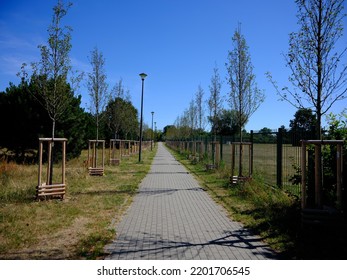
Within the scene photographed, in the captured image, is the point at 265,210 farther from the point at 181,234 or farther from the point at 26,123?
the point at 26,123

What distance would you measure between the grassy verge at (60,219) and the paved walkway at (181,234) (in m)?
0.36

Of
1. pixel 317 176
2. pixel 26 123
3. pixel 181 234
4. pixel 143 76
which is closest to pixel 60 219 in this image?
pixel 181 234

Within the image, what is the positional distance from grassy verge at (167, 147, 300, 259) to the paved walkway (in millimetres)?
261

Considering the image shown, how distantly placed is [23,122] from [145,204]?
14393mm

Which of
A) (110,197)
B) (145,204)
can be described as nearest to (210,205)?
(145,204)

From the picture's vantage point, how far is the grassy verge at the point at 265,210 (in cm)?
546

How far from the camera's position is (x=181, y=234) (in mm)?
5785

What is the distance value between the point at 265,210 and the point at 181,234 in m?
2.75

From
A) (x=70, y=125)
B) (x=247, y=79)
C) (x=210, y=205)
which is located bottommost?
(x=210, y=205)

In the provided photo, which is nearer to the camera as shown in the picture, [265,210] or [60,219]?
[60,219]

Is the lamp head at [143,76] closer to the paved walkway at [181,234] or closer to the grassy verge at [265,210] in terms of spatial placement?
the grassy verge at [265,210]

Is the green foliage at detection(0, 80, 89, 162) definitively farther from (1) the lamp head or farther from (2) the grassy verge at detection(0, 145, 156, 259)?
(2) the grassy verge at detection(0, 145, 156, 259)

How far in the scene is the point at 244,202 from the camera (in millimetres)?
8867

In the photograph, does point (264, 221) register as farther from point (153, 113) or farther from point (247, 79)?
point (153, 113)
